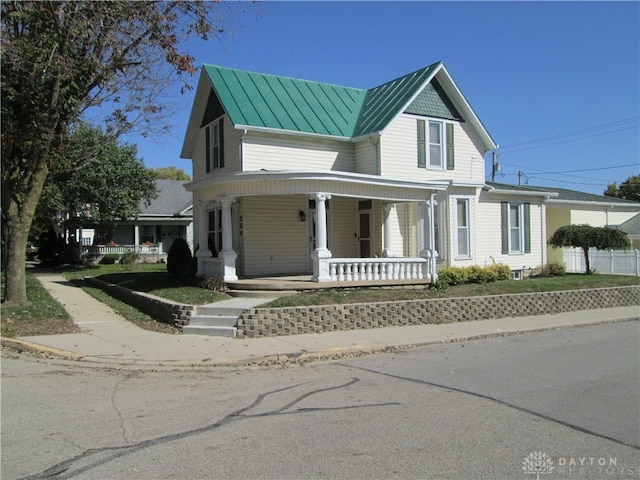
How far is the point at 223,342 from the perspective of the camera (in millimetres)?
10984

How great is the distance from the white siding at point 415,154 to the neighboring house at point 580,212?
5175mm

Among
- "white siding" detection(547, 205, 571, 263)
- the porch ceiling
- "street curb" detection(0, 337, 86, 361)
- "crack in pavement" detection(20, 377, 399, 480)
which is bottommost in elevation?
"crack in pavement" detection(20, 377, 399, 480)

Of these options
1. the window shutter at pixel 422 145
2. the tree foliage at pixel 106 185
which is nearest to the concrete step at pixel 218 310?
the window shutter at pixel 422 145

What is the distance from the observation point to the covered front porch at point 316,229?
583 inches

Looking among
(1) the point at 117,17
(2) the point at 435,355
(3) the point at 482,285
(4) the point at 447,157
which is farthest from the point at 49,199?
(2) the point at 435,355

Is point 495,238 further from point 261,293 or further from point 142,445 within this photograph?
point 142,445

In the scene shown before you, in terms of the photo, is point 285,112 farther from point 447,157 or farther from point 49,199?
point 49,199

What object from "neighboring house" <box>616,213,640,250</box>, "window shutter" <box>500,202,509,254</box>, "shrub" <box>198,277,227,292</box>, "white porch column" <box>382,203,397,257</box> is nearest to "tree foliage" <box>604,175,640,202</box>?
"neighboring house" <box>616,213,640,250</box>

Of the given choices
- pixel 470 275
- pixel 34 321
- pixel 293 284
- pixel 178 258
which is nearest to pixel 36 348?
pixel 34 321

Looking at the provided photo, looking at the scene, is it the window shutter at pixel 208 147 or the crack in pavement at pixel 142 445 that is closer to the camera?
the crack in pavement at pixel 142 445

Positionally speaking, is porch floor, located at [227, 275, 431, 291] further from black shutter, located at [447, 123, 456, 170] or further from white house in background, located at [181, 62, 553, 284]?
black shutter, located at [447, 123, 456, 170]

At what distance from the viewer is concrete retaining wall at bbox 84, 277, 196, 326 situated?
12422 mm

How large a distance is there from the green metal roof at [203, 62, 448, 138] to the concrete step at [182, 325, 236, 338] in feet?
24.0

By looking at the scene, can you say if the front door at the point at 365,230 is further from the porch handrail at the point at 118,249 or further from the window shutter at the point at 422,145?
the porch handrail at the point at 118,249
